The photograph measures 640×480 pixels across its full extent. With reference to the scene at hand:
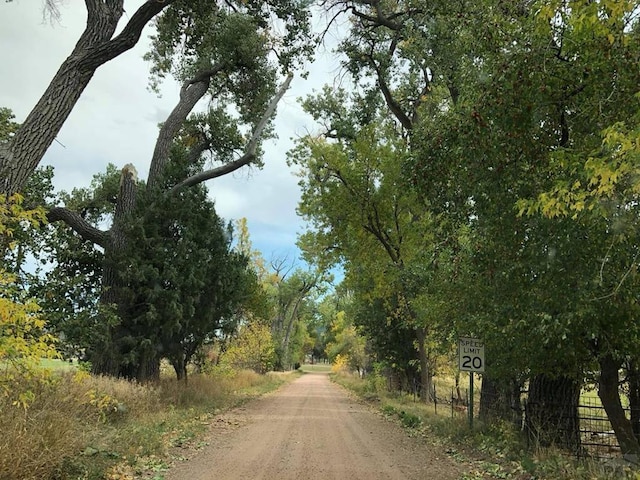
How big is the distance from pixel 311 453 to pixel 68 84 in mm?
8848

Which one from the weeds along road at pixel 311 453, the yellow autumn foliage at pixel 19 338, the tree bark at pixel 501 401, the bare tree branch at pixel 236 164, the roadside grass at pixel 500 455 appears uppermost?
the bare tree branch at pixel 236 164

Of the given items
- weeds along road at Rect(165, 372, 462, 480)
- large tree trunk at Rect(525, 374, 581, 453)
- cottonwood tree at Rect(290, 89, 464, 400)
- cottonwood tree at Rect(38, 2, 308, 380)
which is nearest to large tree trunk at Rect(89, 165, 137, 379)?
cottonwood tree at Rect(38, 2, 308, 380)

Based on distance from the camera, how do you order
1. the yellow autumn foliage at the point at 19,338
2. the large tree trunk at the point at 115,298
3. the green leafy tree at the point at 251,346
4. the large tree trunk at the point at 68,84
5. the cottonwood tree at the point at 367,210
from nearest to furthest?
the yellow autumn foliage at the point at 19,338 < the large tree trunk at the point at 68,84 < the large tree trunk at the point at 115,298 < the cottonwood tree at the point at 367,210 < the green leafy tree at the point at 251,346

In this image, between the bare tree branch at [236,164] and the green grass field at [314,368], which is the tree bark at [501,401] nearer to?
the bare tree branch at [236,164]

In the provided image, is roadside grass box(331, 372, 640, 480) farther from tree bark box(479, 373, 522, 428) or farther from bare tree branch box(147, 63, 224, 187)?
bare tree branch box(147, 63, 224, 187)

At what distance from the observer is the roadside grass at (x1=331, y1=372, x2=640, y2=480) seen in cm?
739

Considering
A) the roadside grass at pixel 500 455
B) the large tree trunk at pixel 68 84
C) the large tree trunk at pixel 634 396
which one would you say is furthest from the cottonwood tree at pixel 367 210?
the large tree trunk at pixel 68 84

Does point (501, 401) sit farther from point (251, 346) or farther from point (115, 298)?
point (251, 346)

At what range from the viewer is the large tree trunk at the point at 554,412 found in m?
10.1

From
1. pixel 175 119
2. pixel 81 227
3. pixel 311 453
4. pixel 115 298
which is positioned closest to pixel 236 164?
pixel 175 119

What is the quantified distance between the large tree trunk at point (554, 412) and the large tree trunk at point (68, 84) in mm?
11100

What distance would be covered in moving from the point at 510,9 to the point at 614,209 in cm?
339

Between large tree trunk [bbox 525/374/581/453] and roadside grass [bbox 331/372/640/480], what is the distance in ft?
1.41

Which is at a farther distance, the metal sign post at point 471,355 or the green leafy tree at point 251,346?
the green leafy tree at point 251,346
